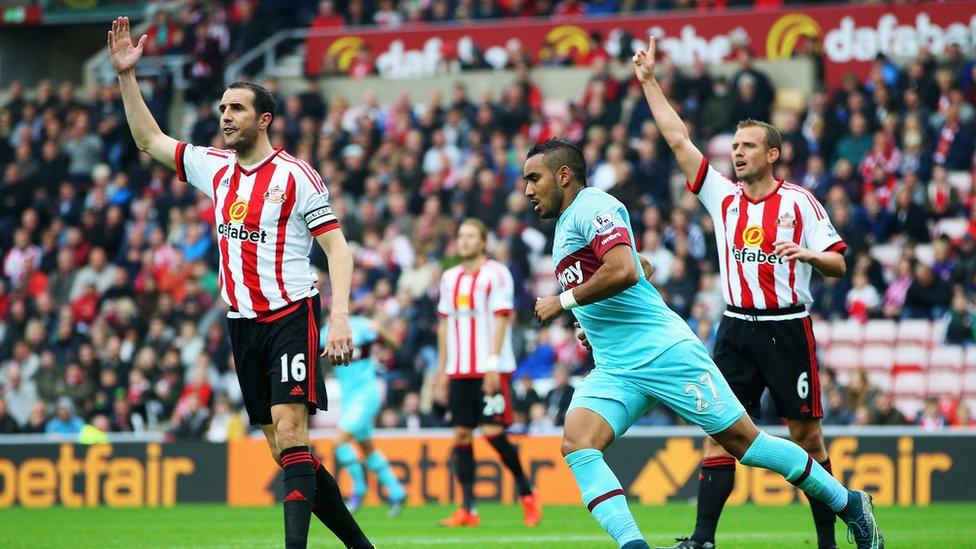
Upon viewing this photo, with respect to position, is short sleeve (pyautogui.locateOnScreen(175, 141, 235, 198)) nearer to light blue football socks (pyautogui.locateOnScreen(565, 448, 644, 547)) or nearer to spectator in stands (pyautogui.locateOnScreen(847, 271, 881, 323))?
light blue football socks (pyautogui.locateOnScreen(565, 448, 644, 547))

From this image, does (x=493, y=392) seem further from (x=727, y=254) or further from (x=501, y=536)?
(x=727, y=254)

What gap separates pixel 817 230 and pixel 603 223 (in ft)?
6.67

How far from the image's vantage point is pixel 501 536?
1139 centimetres

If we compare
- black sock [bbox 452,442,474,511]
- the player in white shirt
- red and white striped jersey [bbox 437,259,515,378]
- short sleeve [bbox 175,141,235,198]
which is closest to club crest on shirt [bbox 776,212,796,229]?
short sleeve [bbox 175,141,235,198]

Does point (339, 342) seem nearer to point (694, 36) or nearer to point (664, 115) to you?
point (664, 115)

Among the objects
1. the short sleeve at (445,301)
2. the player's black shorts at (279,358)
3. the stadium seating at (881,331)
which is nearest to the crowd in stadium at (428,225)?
the stadium seating at (881,331)

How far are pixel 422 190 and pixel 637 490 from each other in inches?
293

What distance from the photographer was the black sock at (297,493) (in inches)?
301

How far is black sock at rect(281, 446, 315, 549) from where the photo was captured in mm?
7641

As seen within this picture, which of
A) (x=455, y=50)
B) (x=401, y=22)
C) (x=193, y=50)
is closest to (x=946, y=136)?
(x=455, y=50)

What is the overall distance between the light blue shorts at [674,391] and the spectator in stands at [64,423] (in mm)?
13240

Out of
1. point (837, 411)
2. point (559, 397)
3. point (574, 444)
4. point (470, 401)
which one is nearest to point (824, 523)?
point (574, 444)

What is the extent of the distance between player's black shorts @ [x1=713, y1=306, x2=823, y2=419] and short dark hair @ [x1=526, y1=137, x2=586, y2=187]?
1.86 meters

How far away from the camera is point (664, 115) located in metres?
8.78
